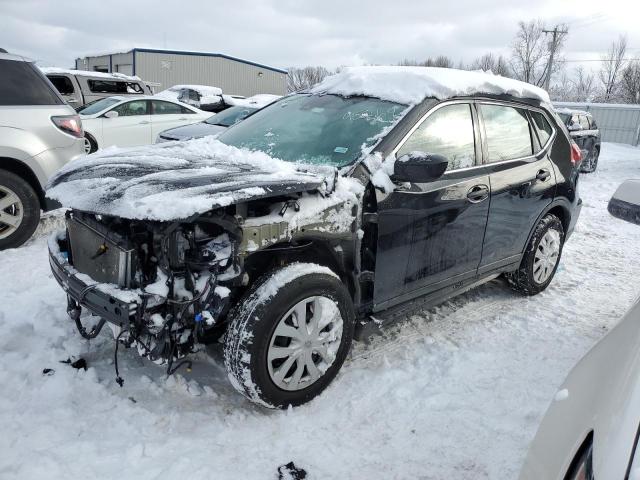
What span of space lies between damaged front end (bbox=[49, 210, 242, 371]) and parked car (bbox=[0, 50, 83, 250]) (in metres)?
2.84

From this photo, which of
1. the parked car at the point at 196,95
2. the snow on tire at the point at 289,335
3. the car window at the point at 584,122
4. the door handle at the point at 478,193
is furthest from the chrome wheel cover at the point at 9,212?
the car window at the point at 584,122

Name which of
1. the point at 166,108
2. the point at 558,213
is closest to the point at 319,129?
the point at 558,213

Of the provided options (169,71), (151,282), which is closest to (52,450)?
(151,282)

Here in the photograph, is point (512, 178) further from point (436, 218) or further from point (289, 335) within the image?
point (289, 335)

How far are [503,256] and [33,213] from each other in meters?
4.43

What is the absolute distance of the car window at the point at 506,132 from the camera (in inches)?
148

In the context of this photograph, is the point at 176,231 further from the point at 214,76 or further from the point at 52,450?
the point at 214,76

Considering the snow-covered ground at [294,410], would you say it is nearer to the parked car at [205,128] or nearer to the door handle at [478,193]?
the door handle at [478,193]

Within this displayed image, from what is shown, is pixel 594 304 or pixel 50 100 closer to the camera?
pixel 594 304

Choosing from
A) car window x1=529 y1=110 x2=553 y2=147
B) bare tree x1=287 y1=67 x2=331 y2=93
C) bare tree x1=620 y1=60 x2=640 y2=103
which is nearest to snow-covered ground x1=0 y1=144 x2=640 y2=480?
car window x1=529 y1=110 x2=553 y2=147

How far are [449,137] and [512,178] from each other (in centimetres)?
76

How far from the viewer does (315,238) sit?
9.20 feet

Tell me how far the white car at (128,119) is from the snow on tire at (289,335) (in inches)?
323

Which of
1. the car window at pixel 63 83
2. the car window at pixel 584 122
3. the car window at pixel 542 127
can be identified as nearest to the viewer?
the car window at pixel 542 127
